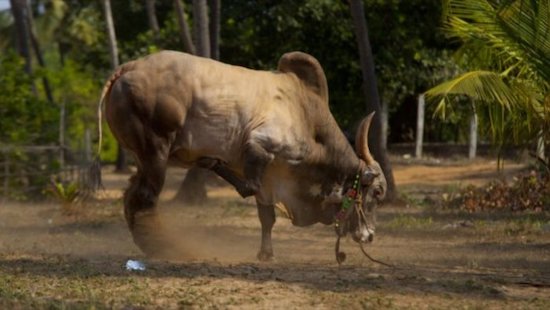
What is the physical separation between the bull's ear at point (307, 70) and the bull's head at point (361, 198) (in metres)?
0.59

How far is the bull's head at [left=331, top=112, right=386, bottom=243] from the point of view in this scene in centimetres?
1075

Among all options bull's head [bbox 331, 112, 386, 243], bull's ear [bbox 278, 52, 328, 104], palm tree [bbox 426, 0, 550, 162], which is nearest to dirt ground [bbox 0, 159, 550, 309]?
bull's head [bbox 331, 112, 386, 243]

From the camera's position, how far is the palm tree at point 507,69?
11.8 metres

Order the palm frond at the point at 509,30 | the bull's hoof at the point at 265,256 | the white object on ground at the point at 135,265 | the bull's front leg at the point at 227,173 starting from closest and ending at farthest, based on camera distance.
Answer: the white object on ground at the point at 135,265
the bull's front leg at the point at 227,173
the bull's hoof at the point at 265,256
the palm frond at the point at 509,30

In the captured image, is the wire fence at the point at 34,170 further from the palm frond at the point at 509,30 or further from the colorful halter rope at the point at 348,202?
the colorful halter rope at the point at 348,202

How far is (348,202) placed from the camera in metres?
10.7

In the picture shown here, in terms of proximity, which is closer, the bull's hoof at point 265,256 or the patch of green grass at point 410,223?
the bull's hoof at point 265,256

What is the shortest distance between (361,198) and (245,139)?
143 centimetres

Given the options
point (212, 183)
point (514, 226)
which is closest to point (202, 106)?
point (514, 226)

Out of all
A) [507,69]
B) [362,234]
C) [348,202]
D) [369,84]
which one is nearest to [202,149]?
[348,202]

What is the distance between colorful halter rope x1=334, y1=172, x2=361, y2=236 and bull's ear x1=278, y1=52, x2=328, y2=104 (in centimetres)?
92

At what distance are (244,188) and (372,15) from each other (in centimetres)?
1682

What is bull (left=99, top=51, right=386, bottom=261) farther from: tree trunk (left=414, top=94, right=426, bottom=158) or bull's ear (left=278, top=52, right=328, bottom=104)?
tree trunk (left=414, top=94, right=426, bottom=158)

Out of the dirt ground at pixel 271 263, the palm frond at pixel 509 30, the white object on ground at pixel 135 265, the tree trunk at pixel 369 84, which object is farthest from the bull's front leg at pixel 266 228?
the tree trunk at pixel 369 84
